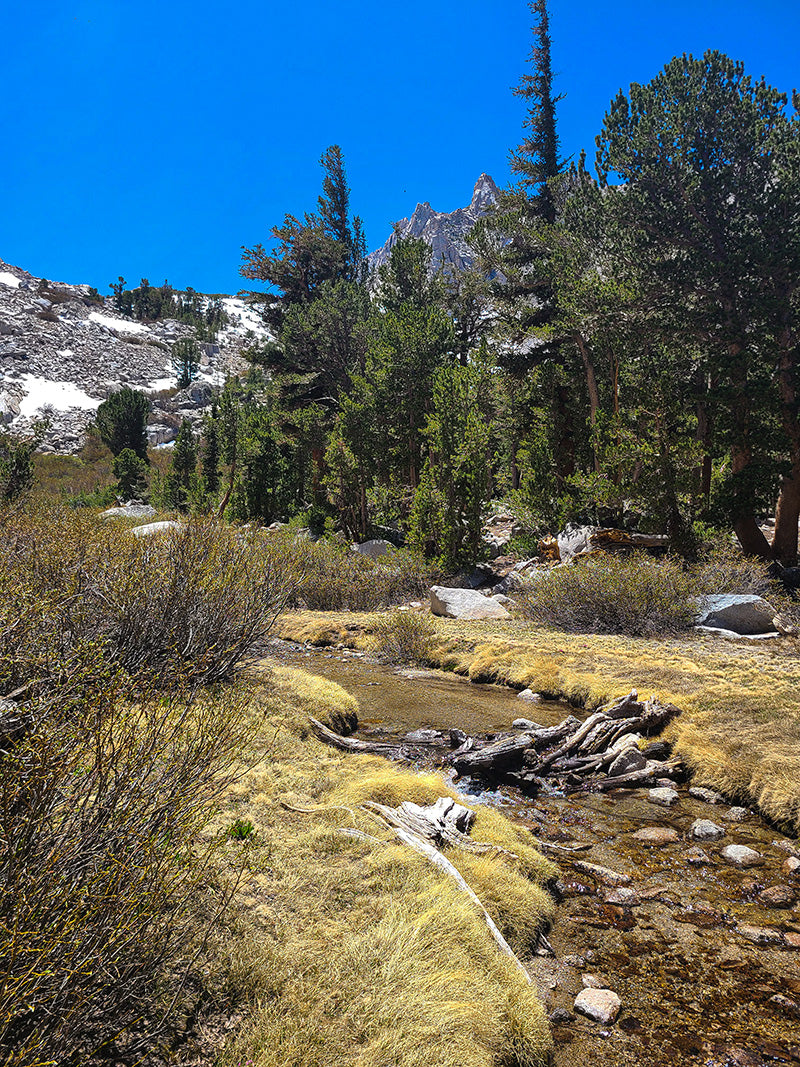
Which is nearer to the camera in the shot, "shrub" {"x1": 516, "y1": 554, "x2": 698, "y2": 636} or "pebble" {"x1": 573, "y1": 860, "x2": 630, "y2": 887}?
"pebble" {"x1": 573, "y1": 860, "x2": 630, "y2": 887}

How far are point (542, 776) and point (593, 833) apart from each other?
4.97 ft

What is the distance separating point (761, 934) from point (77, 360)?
360ft

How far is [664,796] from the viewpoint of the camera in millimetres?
7137

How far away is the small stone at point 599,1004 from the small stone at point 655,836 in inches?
92.2

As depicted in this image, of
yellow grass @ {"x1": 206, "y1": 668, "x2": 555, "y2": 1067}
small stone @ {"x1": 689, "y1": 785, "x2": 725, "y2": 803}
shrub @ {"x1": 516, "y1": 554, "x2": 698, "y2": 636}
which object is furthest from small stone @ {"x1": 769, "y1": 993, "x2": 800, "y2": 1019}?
shrub @ {"x1": 516, "y1": 554, "x2": 698, "y2": 636}

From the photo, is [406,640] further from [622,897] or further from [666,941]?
[666,941]

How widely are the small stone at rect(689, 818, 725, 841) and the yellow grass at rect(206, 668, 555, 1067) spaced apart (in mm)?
2004

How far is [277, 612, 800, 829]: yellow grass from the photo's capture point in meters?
7.19

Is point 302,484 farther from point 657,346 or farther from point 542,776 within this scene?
point 542,776

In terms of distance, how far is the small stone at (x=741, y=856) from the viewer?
5688 mm

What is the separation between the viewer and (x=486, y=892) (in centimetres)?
468

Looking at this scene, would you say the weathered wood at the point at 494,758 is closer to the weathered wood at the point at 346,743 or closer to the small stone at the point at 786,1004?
the weathered wood at the point at 346,743

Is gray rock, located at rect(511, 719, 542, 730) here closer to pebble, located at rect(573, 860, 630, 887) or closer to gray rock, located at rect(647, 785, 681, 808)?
gray rock, located at rect(647, 785, 681, 808)

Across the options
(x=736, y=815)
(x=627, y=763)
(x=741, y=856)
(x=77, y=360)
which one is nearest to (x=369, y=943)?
(x=741, y=856)
